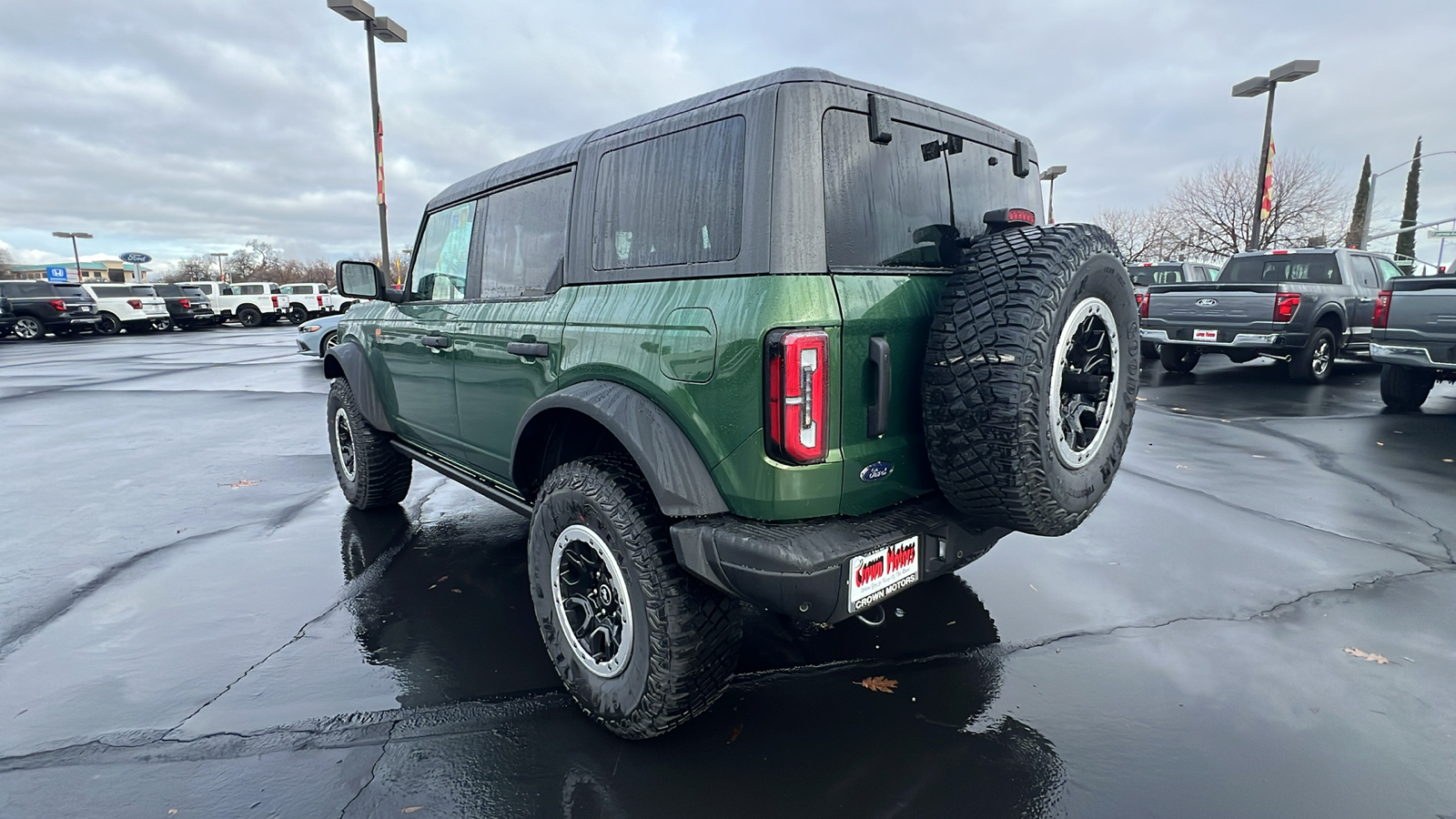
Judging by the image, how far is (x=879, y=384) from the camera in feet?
7.30

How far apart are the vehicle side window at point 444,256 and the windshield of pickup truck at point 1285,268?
1186cm

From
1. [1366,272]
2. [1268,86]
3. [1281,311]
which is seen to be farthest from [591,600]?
[1268,86]

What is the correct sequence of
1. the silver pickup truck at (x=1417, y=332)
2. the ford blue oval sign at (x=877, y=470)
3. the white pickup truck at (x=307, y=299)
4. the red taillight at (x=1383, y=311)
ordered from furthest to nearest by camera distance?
the white pickup truck at (x=307, y=299)
the red taillight at (x=1383, y=311)
the silver pickup truck at (x=1417, y=332)
the ford blue oval sign at (x=877, y=470)

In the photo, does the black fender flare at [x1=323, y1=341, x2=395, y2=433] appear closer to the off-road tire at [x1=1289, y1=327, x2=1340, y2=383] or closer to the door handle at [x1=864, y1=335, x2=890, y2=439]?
the door handle at [x1=864, y1=335, x2=890, y2=439]

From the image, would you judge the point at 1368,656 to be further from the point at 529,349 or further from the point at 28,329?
the point at 28,329

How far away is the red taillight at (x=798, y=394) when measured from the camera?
208 centimetres

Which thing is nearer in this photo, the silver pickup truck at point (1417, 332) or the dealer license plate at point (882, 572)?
the dealer license plate at point (882, 572)

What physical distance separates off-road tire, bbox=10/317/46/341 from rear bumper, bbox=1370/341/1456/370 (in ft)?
108

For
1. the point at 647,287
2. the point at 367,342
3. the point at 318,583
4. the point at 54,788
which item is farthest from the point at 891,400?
the point at 367,342

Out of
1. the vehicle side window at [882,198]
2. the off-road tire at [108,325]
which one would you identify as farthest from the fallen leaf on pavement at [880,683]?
the off-road tire at [108,325]

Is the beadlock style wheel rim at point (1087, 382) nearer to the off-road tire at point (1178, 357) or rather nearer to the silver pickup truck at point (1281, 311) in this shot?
the silver pickup truck at point (1281, 311)

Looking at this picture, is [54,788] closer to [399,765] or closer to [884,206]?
[399,765]

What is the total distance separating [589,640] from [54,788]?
1660 millimetres

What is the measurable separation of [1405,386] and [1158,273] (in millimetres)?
8727
